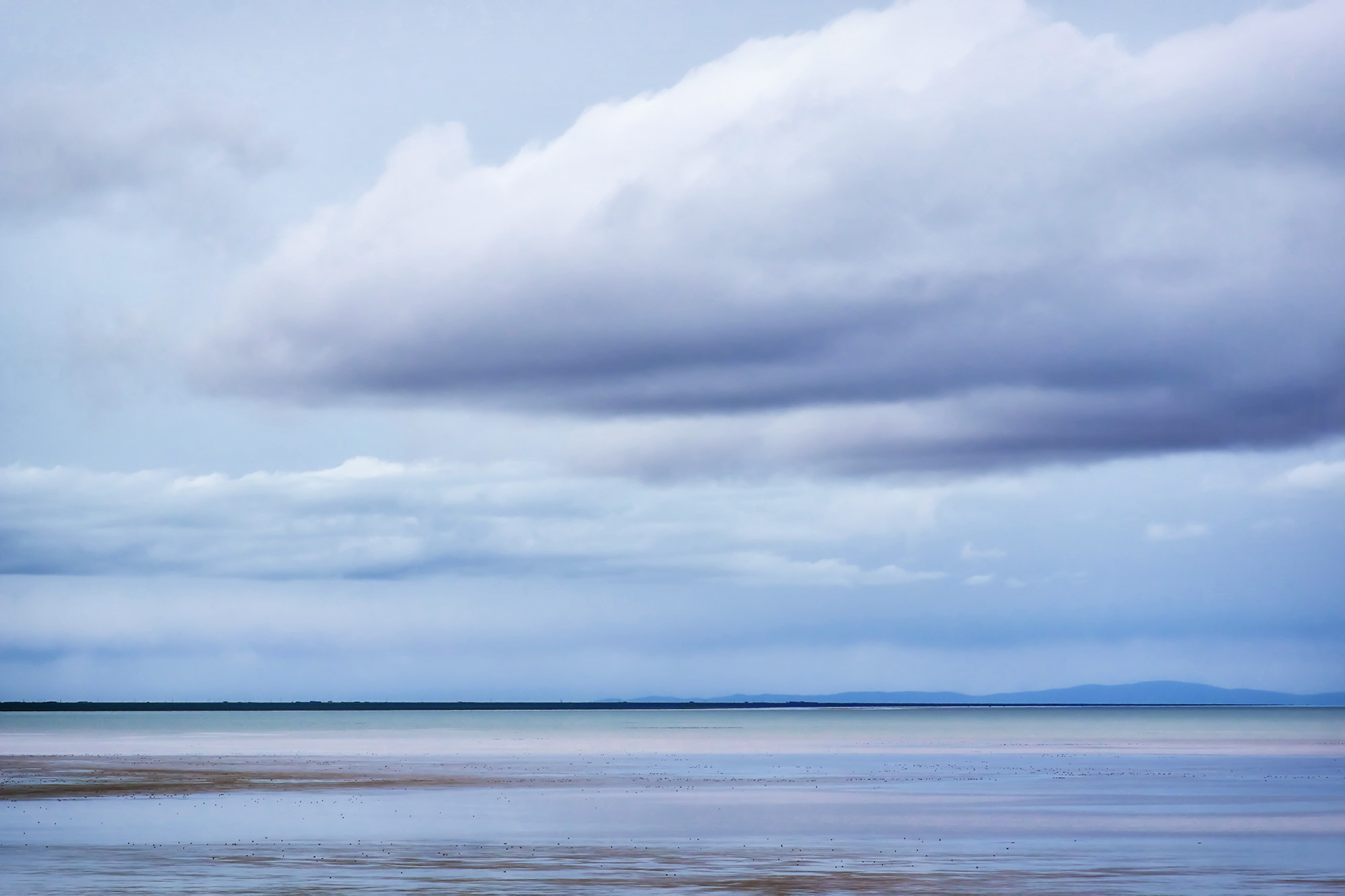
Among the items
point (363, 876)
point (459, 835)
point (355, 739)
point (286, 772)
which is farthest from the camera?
point (355, 739)

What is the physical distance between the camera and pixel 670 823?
167 ft

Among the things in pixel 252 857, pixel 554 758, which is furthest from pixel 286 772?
pixel 252 857

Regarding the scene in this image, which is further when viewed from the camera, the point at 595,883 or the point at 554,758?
the point at 554,758

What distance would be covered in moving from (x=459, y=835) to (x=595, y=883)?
12115 millimetres

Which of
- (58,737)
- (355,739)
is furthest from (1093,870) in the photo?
(58,737)

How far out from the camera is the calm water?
36.3 metres

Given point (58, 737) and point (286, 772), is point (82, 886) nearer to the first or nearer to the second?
point (286, 772)

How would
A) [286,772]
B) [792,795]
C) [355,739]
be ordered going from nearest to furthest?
[792,795] < [286,772] < [355,739]

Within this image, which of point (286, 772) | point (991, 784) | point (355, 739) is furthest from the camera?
point (355, 739)

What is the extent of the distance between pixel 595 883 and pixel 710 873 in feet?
10.5

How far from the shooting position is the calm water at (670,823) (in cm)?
3628

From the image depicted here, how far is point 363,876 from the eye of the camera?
119 ft

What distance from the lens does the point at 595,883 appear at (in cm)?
3512

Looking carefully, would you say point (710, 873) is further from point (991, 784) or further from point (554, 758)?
point (554, 758)
